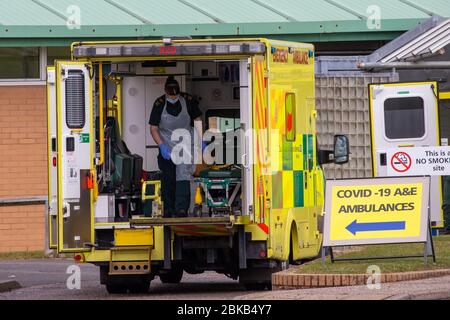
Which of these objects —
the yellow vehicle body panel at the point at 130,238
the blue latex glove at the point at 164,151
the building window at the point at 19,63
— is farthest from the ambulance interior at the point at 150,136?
the building window at the point at 19,63

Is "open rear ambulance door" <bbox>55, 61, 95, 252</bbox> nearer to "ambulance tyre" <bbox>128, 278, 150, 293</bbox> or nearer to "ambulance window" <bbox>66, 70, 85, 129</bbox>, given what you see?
"ambulance window" <bbox>66, 70, 85, 129</bbox>

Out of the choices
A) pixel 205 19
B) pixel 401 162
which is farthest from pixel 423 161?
pixel 205 19

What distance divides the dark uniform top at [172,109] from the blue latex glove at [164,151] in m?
0.27

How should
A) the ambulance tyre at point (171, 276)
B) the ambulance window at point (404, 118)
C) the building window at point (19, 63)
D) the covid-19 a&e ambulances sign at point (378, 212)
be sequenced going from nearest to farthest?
1. the covid-19 a&e ambulances sign at point (378, 212)
2. the ambulance tyre at point (171, 276)
3. the ambulance window at point (404, 118)
4. the building window at point (19, 63)

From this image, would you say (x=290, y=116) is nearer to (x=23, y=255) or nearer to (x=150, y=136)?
(x=150, y=136)

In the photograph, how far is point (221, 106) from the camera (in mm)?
19141

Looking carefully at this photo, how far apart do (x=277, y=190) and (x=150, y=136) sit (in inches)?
96.7

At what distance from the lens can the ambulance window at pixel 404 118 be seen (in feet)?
77.0

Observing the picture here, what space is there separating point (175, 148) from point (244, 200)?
1802 mm

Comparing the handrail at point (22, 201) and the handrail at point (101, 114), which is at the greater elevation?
the handrail at point (101, 114)

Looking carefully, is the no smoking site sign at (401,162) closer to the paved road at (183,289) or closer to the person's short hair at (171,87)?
the paved road at (183,289)

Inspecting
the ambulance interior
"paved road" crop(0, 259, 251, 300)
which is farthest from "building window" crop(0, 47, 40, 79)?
the ambulance interior
